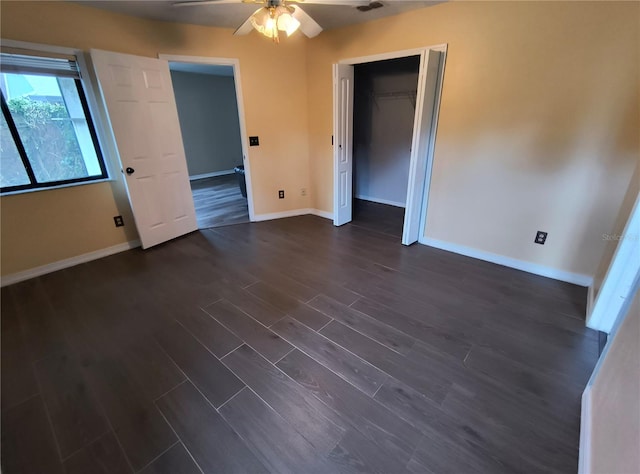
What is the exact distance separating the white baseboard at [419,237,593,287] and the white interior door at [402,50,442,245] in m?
0.29

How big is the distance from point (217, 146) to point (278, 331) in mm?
Result: 6547

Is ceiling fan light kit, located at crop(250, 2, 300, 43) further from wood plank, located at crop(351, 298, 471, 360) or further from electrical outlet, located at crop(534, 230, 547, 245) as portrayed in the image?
Result: electrical outlet, located at crop(534, 230, 547, 245)

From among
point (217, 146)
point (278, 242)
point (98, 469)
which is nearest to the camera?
point (98, 469)

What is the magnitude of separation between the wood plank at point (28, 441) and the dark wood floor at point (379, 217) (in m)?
3.33

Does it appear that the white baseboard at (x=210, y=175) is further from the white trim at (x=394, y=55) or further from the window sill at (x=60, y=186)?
the white trim at (x=394, y=55)

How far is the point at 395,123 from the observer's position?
462cm

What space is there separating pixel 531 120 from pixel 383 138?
2.56 m

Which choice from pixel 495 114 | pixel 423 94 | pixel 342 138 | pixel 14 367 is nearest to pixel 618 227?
pixel 495 114

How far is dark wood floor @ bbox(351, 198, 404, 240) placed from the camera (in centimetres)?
389

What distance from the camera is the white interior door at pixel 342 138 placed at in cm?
337

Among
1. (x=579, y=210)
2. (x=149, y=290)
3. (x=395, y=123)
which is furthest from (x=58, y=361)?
(x=395, y=123)

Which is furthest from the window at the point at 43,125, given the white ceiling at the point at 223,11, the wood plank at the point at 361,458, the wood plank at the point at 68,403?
the wood plank at the point at 361,458

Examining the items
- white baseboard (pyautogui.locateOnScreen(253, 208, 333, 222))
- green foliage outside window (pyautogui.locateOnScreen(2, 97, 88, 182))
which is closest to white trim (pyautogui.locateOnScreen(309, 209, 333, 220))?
white baseboard (pyautogui.locateOnScreen(253, 208, 333, 222))

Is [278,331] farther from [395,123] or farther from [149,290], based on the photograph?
[395,123]
